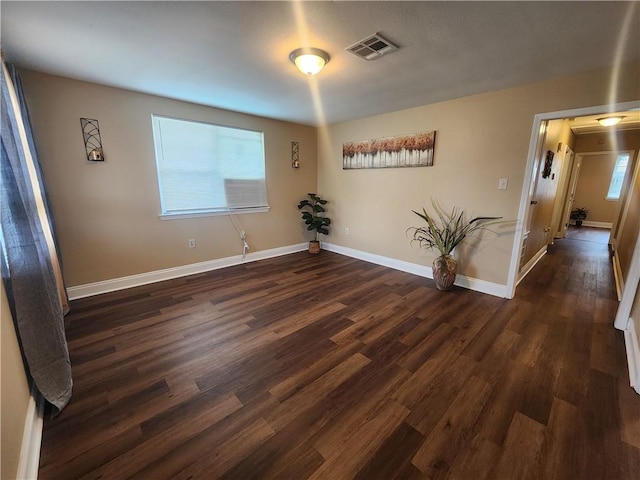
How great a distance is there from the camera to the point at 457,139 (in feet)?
10.6

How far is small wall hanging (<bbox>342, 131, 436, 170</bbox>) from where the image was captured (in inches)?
139

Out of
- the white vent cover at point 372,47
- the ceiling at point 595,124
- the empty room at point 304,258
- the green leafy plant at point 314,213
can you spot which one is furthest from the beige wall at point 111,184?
the ceiling at point 595,124

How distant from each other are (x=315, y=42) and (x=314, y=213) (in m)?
3.31

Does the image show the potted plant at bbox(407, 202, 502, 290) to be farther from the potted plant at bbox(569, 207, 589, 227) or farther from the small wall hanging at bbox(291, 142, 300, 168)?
the potted plant at bbox(569, 207, 589, 227)

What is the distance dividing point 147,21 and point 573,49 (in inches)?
119

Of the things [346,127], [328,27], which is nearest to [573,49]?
[328,27]

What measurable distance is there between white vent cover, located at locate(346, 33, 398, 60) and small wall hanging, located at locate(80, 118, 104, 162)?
2775mm

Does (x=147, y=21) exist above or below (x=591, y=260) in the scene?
above

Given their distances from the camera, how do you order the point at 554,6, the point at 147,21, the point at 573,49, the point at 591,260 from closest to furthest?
the point at 554,6, the point at 147,21, the point at 573,49, the point at 591,260

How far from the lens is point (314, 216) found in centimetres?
491

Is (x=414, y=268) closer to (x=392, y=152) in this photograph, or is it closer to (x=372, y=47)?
(x=392, y=152)

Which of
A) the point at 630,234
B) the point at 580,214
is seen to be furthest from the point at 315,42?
the point at 580,214

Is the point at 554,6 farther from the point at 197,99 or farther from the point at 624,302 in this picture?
the point at 197,99

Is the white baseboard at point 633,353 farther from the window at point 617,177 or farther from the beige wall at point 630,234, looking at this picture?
the window at point 617,177
